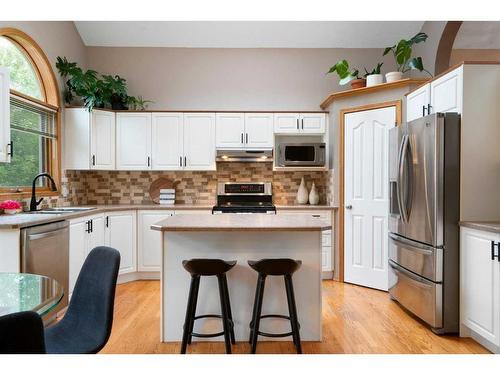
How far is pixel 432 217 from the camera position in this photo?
308 cm

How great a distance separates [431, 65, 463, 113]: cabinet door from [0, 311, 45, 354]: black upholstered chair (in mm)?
3120

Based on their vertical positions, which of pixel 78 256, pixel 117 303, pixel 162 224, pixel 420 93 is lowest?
pixel 117 303

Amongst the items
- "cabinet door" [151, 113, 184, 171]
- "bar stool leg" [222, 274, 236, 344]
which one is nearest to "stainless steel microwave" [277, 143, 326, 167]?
"cabinet door" [151, 113, 184, 171]

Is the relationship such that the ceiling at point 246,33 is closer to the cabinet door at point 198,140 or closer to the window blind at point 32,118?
the cabinet door at point 198,140

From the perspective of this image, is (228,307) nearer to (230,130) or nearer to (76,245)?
(76,245)

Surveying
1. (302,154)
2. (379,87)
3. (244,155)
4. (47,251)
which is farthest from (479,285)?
(47,251)

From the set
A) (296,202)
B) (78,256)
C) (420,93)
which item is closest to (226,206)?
(296,202)

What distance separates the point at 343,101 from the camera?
4754mm

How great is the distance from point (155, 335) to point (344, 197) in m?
2.74

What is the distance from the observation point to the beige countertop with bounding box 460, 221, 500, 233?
8.55 feet

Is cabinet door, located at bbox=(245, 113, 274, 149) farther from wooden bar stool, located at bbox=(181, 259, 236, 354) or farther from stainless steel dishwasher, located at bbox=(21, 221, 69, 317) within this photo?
wooden bar stool, located at bbox=(181, 259, 236, 354)

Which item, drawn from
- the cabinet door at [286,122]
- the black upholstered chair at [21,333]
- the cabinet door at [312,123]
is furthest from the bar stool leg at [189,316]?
the cabinet door at [312,123]

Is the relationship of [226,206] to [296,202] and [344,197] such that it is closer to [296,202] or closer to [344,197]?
[296,202]

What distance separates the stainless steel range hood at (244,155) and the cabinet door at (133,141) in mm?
960
